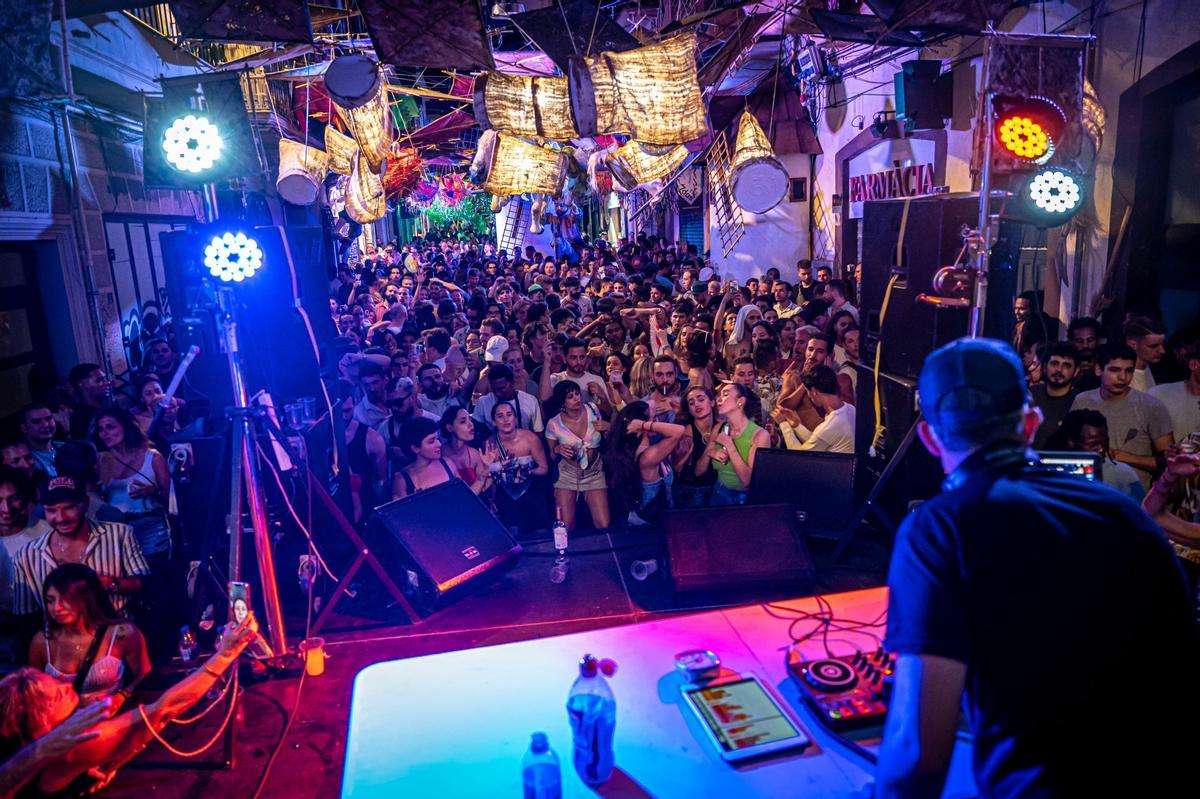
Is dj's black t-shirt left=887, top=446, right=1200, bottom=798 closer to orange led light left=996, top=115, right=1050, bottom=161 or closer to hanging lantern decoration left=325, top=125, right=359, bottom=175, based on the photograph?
orange led light left=996, top=115, right=1050, bottom=161

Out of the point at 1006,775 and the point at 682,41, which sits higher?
the point at 682,41

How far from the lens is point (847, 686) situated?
2.30 m

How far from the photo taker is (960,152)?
8.55m

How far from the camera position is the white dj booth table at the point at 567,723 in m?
2.00

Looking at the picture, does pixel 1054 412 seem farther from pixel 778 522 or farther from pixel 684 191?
pixel 684 191

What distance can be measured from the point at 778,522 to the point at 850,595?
63.9 inches

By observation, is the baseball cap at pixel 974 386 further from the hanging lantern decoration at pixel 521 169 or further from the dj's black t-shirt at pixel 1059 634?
the hanging lantern decoration at pixel 521 169

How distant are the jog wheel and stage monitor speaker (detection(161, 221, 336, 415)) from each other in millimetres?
3271

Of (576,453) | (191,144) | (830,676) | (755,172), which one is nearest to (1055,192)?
(755,172)

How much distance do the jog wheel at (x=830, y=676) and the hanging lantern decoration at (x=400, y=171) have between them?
1097 cm

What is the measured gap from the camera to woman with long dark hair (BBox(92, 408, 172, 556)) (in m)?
4.84

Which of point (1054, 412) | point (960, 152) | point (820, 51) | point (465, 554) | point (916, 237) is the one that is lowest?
point (465, 554)

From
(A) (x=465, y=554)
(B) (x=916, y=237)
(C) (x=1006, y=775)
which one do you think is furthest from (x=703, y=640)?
(B) (x=916, y=237)

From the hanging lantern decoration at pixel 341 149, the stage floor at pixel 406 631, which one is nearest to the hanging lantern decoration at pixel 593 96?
the stage floor at pixel 406 631
